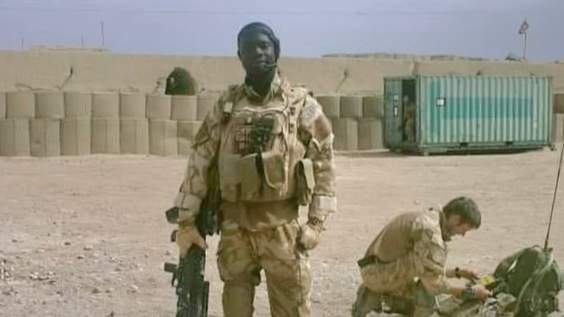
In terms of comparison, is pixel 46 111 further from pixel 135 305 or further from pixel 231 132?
pixel 231 132

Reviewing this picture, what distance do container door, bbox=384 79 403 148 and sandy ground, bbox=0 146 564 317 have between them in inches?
83.1

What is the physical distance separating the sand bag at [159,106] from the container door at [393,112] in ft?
15.4

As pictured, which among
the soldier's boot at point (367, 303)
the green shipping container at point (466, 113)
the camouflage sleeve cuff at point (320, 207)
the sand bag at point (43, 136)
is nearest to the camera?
the camouflage sleeve cuff at point (320, 207)

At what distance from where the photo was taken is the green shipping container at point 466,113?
19.1 metres

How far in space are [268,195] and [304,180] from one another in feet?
0.53

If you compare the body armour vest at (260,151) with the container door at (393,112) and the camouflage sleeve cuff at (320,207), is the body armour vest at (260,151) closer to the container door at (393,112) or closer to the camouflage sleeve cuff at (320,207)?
the camouflage sleeve cuff at (320,207)

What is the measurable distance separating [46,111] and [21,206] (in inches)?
264

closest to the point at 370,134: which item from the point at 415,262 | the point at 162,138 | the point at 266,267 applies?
the point at 162,138

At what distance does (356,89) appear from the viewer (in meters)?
26.1

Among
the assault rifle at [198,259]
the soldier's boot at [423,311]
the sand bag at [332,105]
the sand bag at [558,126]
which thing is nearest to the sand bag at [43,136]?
the sand bag at [332,105]

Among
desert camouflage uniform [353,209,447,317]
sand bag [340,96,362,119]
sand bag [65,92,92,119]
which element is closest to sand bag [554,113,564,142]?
sand bag [340,96,362,119]

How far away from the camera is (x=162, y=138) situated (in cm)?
1762

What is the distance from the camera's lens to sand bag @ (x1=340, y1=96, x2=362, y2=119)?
19.3 meters

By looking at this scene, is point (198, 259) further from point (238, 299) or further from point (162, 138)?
point (162, 138)
